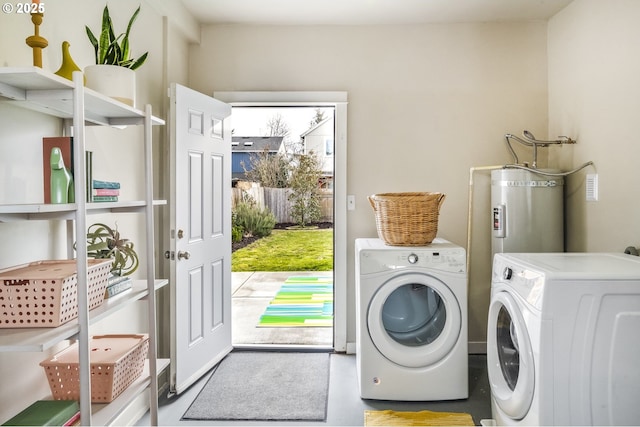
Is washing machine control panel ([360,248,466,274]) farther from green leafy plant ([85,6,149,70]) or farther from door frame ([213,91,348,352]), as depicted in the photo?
green leafy plant ([85,6,149,70])

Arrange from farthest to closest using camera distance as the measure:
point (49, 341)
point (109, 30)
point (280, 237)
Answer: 1. point (280, 237)
2. point (109, 30)
3. point (49, 341)

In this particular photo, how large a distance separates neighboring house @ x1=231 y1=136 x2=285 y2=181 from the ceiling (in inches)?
119

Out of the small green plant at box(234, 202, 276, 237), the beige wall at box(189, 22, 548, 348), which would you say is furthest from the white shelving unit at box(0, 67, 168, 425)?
the small green plant at box(234, 202, 276, 237)

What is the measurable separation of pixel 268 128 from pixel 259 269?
213cm

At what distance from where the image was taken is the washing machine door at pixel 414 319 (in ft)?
8.04

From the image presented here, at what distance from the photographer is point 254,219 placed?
655cm

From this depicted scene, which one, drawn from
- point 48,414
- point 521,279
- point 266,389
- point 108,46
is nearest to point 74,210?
point 48,414

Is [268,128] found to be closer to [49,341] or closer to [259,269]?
[259,269]

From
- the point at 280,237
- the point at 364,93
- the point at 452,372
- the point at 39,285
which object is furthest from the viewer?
the point at 280,237

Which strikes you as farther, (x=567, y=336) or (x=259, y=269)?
(x=259, y=269)

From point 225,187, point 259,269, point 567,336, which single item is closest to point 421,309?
point 567,336

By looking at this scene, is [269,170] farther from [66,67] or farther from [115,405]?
[115,405]

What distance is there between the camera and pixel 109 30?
1737 millimetres

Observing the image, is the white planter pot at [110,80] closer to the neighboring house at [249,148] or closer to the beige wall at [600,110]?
the beige wall at [600,110]
